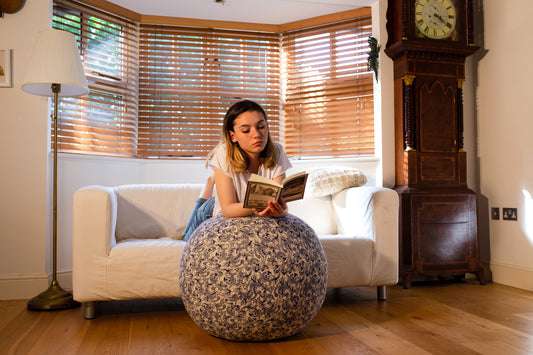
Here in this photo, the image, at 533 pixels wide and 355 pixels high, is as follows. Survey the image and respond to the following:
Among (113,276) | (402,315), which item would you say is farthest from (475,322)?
(113,276)

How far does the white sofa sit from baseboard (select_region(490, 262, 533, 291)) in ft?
3.62

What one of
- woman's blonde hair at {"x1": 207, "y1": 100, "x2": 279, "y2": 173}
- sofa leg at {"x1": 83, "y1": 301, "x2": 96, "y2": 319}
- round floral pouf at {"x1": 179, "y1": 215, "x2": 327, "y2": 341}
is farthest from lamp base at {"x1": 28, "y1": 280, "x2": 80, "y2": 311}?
woman's blonde hair at {"x1": 207, "y1": 100, "x2": 279, "y2": 173}

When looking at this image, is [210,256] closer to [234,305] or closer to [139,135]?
[234,305]

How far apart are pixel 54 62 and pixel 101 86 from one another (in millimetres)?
927

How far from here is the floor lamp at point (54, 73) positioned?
102 inches

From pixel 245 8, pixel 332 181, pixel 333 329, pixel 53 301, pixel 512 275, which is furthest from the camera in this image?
pixel 245 8

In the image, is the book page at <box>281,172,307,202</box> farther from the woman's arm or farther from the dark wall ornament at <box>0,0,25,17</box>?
the dark wall ornament at <box>0,0,25,17</box>

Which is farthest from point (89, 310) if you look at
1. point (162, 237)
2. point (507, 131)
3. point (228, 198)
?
point (507, 131)

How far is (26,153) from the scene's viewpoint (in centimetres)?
298

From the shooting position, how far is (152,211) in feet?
9.39

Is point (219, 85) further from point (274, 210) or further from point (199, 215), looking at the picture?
point (274, 210)

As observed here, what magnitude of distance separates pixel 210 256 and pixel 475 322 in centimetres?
138

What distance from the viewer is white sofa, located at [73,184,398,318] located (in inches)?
92.1

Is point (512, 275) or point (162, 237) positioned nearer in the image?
point (162, 237)
